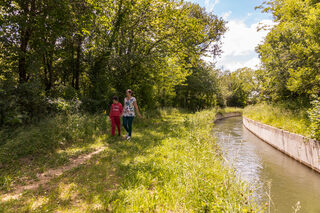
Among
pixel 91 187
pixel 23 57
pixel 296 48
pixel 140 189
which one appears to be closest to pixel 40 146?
pixel 91 187

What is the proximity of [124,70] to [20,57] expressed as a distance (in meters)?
6.54

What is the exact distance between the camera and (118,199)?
3277mm

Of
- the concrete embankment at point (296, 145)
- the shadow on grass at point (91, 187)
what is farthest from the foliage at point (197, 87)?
the shadow on grass at point (91, 187)

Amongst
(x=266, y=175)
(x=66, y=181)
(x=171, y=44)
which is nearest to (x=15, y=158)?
(x=66, y=181)

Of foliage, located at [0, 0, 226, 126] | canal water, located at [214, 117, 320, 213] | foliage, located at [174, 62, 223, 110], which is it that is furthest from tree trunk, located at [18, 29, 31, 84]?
foliage, located at [174, 62, 223, 110]

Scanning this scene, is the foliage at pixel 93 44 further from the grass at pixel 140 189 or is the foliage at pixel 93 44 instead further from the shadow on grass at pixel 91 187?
the grass at pixel 140 189

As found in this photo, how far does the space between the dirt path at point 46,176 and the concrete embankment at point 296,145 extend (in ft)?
28.3

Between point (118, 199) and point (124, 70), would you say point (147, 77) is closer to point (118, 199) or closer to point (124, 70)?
point (124, 70)

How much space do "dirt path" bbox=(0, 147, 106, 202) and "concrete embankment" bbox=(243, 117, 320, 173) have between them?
8.61 meters

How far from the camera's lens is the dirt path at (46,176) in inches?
141

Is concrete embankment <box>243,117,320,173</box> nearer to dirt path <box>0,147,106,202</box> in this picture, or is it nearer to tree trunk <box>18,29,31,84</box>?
dirt path <box>0,147,106,202</box>

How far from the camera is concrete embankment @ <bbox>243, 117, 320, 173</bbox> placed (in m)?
6.75

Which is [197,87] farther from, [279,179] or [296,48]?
[279,179]

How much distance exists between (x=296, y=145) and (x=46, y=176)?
10.3 m
